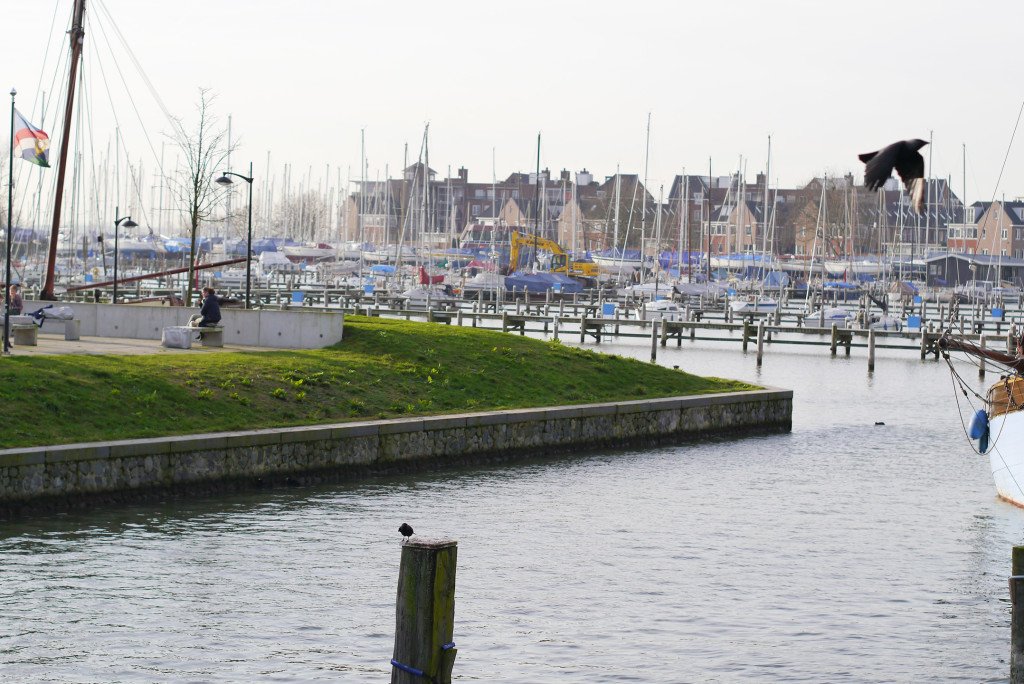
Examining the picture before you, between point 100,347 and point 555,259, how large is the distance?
82.6 meters

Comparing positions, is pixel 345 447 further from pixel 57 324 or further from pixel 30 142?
pixel 30 142

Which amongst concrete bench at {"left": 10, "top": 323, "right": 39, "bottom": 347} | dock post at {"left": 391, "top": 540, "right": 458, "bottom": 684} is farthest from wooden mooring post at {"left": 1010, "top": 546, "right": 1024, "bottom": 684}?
concrete bench at {"left": 10, "top": 323, "right": 39, "bottom": 347}

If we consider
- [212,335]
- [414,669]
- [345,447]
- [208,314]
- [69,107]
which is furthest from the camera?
[69,107]

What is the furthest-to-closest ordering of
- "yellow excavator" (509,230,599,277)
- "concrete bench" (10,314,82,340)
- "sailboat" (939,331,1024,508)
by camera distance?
1. "yellow excavator" (509,230,599,277)
2. "concrete bench" (10,314,82,340)
3. "sailboat" (939,331,1024,508)

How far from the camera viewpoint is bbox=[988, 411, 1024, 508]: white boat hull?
26.1 meters

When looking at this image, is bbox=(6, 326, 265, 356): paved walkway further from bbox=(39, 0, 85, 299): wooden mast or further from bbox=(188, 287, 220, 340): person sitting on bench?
bbox=(39, 0, 85, 299): wooden mast

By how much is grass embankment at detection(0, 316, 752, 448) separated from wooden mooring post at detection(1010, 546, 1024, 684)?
14.7 meters

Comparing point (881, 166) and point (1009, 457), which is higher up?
point (881, 166)

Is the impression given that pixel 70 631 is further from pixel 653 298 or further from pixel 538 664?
pixel 653 298

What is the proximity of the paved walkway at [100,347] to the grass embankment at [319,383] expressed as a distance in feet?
5.80

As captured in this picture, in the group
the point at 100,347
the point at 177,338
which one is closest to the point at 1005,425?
the point at 177,338

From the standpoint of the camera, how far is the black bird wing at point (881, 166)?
19142 mm

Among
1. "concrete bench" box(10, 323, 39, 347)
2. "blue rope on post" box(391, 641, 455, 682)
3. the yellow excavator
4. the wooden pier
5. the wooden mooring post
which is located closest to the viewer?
"blue rope on post" box(391, 641, 455, 682)

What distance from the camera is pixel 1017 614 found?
12055 mm
